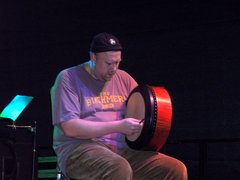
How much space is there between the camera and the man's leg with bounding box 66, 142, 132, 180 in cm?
226

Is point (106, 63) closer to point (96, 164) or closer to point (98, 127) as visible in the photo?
point (98, 127)

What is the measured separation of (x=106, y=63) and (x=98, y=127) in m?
0.40

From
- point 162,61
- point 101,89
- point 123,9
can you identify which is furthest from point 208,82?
point 101,89

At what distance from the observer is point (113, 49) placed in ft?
8.47

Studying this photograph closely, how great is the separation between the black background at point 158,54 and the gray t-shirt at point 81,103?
1809mm

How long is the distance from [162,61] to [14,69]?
178 centimetres

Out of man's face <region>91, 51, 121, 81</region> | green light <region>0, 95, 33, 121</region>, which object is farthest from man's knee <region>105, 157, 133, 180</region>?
green light <region>0, 95, 33, 121</region>

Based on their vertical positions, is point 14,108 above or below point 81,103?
below

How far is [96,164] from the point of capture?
2.33 meters

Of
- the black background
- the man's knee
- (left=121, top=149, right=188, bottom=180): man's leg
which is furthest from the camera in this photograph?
the black background

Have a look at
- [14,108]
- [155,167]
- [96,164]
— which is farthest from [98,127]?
[14,108]

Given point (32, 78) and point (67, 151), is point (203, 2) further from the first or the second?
point (67, 151)

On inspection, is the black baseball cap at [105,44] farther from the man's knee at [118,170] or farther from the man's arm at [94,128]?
the man's knee at [118,170]

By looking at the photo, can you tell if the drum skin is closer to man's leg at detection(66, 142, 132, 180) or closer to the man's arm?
the man's arm
